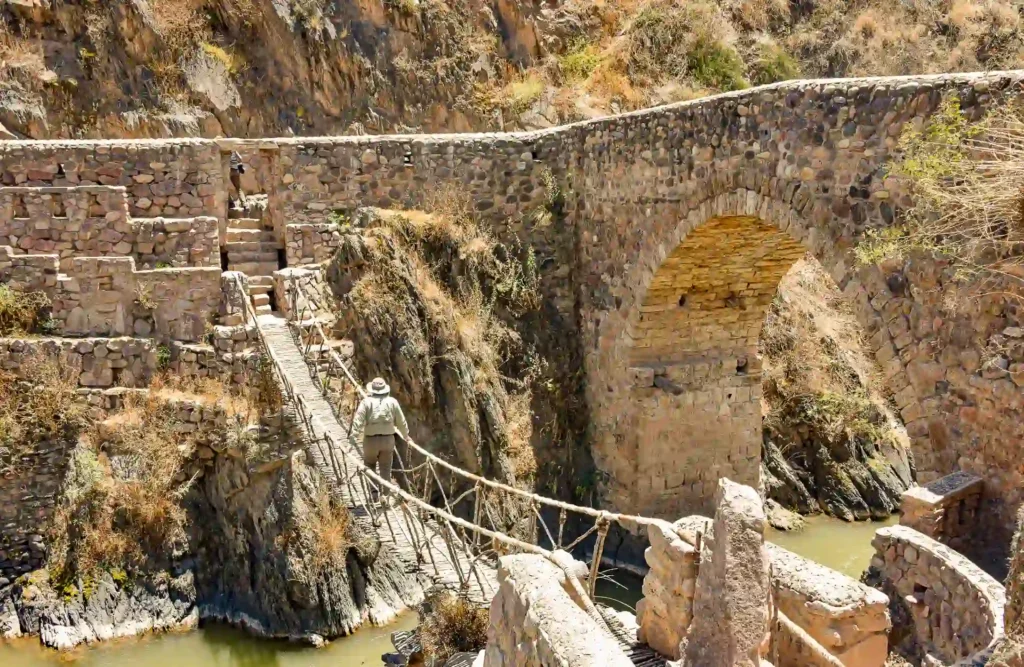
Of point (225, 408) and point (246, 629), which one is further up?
point (225, 408)

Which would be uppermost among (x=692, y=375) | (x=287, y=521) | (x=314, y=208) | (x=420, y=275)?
(x=314, y=208)

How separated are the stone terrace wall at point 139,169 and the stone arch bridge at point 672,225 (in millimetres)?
21

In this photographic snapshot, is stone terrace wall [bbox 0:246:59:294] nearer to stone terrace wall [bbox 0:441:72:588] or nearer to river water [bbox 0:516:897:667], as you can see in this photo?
stone terrace wall [bbox 0:441:72:588]

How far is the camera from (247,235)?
12.4 m

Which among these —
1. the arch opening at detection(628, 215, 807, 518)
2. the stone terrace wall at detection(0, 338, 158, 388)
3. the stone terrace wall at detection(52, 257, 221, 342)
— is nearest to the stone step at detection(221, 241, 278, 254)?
the stone terrace wall at detection(52, 257, 221, 342)

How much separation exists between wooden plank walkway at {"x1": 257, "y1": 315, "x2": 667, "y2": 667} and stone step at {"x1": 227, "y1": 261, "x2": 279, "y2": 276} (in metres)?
1.03

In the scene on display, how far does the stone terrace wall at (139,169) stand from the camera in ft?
37.0

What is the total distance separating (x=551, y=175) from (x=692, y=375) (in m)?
3.26

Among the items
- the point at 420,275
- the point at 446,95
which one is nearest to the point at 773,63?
the point at 446,95

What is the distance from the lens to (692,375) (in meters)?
12.6

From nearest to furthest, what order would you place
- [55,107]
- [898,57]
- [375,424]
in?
[375,424] → [55,107] → [898,57]

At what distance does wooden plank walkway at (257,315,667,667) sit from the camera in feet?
23.4

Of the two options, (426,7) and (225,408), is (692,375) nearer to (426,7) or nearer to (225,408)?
(225,408)

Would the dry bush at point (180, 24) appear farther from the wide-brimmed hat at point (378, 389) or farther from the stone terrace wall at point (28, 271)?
the wide-brimmed hat at point (378, 389)
